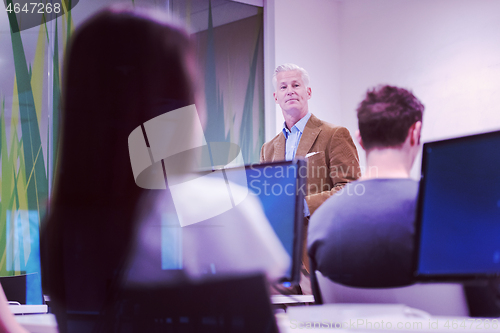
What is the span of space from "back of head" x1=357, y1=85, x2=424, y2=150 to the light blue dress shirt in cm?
13

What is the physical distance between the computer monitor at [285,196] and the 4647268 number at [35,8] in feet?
4.14

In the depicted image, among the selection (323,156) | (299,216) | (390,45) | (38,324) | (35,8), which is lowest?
(38,324)

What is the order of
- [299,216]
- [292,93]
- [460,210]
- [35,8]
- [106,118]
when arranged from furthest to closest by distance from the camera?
[35,8] → [292,93] → [299,216] → [460,210] → [106,118]

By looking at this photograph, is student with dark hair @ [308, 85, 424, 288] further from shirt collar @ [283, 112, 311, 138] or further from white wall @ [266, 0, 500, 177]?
white wall @ [266, 0, 500, 177]

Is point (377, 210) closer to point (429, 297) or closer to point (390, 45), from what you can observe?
point (429, 297)

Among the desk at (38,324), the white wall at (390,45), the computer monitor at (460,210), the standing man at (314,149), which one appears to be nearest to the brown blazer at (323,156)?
the standing man at (314,149)

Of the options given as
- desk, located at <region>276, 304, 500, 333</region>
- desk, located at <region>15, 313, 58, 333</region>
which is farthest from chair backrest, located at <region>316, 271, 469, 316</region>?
desk, located at <region>15, 313, 58, 333</region>

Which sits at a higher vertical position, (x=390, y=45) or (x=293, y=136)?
(x=390, y=45)

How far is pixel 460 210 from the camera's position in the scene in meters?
0.65

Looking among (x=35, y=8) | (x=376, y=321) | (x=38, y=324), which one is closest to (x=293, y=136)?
(x=376, y=321)

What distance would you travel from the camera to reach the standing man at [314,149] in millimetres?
792

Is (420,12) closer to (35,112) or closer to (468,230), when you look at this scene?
(468,230)

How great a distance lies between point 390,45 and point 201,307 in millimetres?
1196

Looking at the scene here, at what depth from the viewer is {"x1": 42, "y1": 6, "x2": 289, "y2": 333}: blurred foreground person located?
0.52 m
